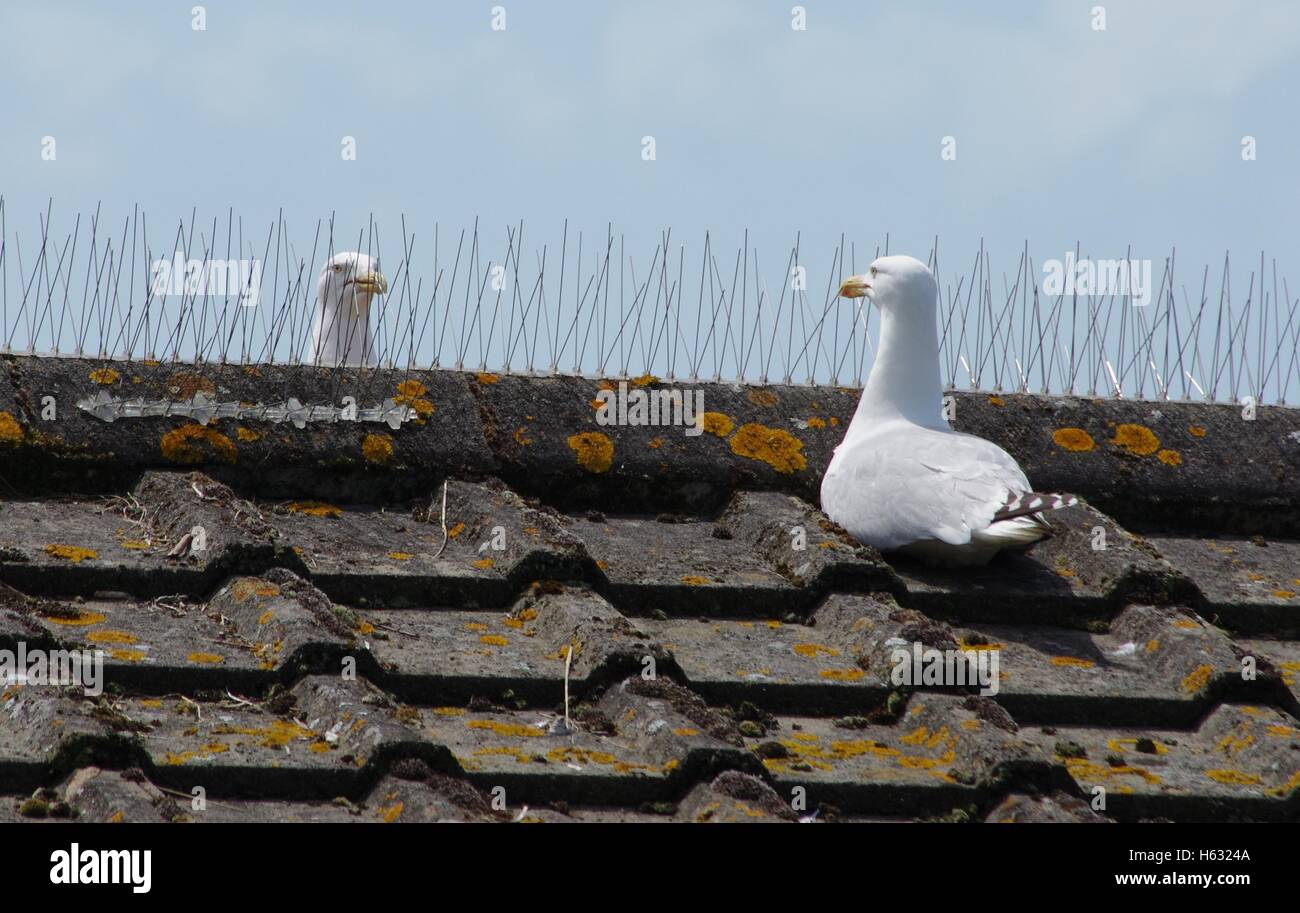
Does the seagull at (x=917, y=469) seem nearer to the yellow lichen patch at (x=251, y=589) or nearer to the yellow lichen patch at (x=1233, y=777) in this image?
the yellow lichen patch at (x=1233, y=777)

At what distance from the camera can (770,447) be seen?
21.1ft

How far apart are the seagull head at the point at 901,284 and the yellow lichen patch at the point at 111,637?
3335 millimetres

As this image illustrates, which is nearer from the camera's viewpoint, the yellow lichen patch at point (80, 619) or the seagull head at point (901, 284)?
the yellow lichen patch at point (80, 619)

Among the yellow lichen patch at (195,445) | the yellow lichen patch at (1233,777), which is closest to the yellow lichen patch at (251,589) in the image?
the yellow lichen patch at (195,445)

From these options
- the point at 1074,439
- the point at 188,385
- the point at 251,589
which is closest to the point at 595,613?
the point at 251,589

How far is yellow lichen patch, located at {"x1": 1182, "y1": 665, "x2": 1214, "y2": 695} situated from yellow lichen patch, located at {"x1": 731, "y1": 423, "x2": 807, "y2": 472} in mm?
1781

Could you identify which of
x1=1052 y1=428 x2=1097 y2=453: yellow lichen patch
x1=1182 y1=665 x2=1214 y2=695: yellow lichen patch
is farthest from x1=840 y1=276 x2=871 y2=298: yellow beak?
x1=1182 y1=665 x2=1214 y2=695: yellow lichen patch

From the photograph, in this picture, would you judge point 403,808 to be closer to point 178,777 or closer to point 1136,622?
point 178,777

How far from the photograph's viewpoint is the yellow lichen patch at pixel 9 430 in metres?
5.53

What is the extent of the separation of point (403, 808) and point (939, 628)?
1936 millimetres

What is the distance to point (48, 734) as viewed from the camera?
3.81 meters

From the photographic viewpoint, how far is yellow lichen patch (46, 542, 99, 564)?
4.86 m

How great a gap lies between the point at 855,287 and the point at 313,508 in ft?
8.04

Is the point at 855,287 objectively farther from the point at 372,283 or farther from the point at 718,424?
the point at 372,283
